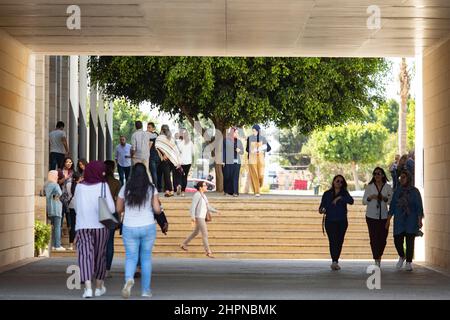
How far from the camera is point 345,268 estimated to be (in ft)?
66.4

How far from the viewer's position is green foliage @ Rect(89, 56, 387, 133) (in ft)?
119

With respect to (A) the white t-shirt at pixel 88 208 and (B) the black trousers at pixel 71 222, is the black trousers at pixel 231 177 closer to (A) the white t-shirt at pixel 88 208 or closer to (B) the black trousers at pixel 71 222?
(B) the black trousers at pixel 71 222

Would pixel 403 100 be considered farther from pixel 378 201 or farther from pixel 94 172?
pixel 94 172

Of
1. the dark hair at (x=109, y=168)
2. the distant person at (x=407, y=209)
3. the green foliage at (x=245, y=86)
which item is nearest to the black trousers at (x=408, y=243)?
the distant person at (x=407, y=209)

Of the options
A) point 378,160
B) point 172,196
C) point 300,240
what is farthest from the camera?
point 378,160

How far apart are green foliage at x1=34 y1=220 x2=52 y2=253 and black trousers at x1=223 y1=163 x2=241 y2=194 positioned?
5643 millimetres

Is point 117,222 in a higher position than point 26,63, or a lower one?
lower

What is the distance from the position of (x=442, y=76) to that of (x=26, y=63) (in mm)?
7754

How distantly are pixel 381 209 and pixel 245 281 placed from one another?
128 inches

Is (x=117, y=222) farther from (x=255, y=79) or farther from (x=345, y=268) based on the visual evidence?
(x=255, y=79)

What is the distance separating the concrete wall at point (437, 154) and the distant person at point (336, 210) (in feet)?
6.09

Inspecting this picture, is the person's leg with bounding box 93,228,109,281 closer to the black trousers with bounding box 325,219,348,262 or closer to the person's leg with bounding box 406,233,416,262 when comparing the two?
the black trousers with bounding box 325,219,348,262

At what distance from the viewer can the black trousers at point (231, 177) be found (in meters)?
29.1
